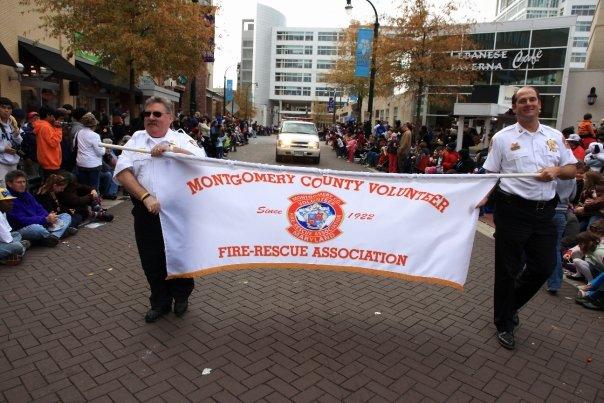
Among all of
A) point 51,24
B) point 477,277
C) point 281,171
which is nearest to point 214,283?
point 281,171

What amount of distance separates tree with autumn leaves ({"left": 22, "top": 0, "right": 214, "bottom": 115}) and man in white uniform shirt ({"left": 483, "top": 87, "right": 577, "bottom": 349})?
484 inches

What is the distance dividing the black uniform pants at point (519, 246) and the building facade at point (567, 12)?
90266 mm

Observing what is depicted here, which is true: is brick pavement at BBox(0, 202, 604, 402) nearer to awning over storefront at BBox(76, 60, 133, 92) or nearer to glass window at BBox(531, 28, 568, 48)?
awning over storefront at BBox(76, 60, 133, 92)

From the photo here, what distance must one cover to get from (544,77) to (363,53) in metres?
14.4

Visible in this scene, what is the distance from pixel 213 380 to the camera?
3.29 metres

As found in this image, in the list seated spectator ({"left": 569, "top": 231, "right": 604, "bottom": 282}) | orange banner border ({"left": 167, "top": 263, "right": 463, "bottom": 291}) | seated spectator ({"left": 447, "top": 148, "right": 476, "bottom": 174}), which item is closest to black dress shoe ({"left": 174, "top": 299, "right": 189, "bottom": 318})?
orange banner border ({"left": 167, "top": 263, "right": 463, "bottom": 291})

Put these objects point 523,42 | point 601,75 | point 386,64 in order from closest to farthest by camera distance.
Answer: point 386,64 < point 601,75 < point 523,42

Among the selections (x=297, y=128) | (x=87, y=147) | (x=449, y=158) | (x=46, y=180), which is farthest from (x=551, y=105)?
(x=46, y=180)

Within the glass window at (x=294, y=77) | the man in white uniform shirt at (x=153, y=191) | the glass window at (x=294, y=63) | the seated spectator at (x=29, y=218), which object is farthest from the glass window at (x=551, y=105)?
the glass window at (x=294, y=63)

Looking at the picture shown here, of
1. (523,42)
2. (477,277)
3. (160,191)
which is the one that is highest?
(523,42)

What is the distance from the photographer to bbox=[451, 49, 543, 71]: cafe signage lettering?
29.6m

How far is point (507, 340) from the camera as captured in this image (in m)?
3.99

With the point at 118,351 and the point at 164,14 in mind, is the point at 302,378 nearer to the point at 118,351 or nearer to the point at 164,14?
the point at 118,351

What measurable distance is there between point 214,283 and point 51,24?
13.5 metres
